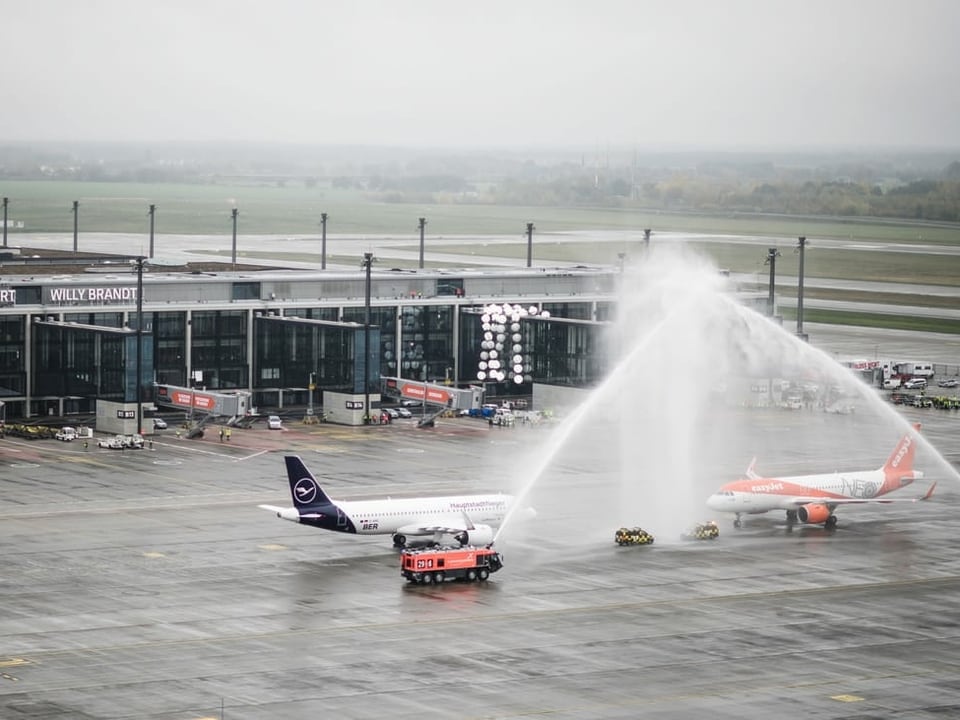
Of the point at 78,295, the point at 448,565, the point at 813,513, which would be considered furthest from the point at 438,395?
the point at 448,565

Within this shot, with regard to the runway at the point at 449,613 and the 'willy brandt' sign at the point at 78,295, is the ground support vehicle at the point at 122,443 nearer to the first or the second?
the runway at the point at 449,613

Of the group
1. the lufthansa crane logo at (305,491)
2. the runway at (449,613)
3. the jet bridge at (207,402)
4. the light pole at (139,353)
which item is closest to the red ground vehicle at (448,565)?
the runway at (449,613)

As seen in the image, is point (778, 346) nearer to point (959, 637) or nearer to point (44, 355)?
point (44, 355)

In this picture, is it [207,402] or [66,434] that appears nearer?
[66,434]

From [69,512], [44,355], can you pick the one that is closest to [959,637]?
[69,512]

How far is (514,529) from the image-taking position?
98688mm

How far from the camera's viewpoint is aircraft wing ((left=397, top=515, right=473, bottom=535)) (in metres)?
92.1

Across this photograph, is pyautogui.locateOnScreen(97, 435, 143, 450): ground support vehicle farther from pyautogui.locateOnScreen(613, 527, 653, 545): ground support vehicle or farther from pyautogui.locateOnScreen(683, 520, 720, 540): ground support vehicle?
pyautogui.locateOnScreen(683, 520, 720, 540): ground support vehicle

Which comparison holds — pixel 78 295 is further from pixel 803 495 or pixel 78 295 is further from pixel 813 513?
pixel 813 513

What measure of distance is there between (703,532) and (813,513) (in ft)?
24.2

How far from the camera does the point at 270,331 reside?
153m

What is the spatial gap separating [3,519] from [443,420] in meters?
54.1

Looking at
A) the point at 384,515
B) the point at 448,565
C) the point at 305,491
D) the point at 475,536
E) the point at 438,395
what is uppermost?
the point at 438,395

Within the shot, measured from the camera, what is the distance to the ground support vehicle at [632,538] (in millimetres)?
95625
